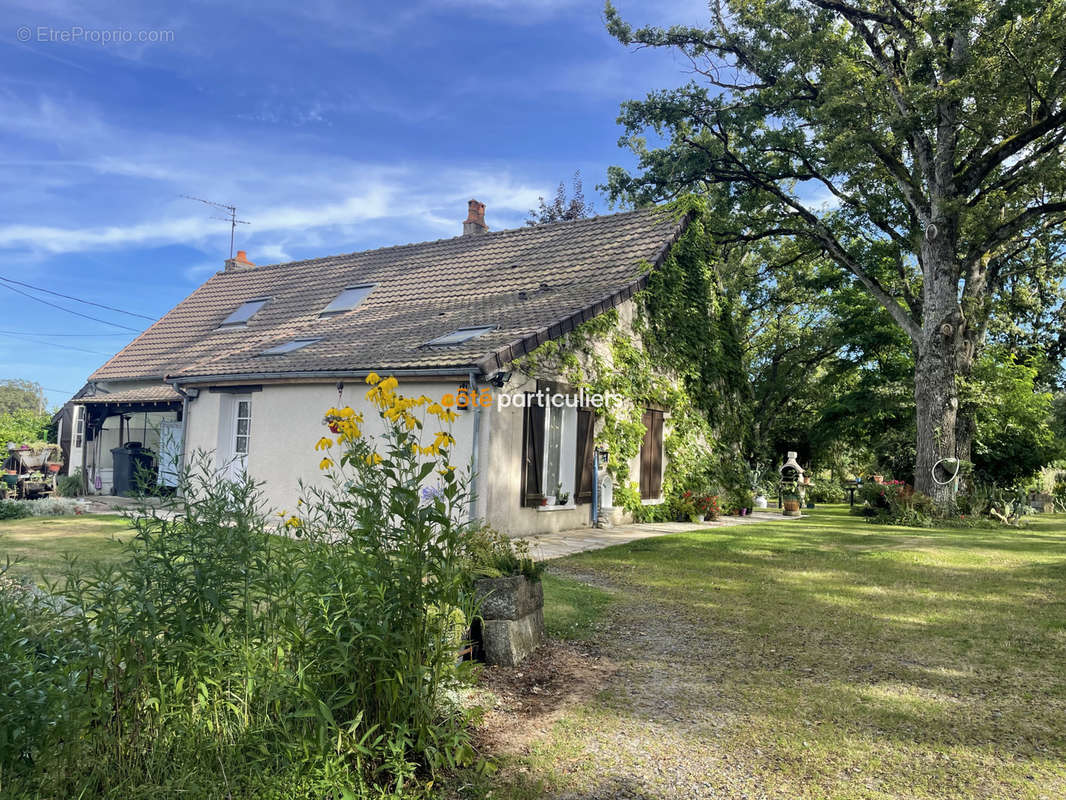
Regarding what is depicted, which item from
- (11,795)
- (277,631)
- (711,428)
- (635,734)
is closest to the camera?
(11,795)

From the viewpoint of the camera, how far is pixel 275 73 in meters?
12.1

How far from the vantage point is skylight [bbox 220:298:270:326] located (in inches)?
696

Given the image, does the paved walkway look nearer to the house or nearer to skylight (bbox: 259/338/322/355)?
the house

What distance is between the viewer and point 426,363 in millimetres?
9555

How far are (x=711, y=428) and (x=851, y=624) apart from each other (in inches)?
394

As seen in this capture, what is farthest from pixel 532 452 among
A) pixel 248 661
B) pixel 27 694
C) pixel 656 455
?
pixel 27 694

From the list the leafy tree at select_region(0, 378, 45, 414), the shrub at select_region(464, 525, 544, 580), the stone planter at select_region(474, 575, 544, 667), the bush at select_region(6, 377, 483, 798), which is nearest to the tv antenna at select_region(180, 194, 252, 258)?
the shrub at select_region(464, 525, 544, 580)

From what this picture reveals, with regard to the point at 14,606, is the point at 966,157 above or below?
above

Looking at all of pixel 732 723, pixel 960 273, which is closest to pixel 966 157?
pixel 960 273

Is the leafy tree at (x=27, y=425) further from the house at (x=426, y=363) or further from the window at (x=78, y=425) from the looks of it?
the house at (x=426, y=363)

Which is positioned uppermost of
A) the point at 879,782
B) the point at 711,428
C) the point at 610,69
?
the point at 610,69

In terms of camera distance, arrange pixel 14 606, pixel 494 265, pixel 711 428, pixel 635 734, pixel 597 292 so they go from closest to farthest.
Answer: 1. pixel 14 606
2. pixel 635 734
3. pixel 597 292
4. pixel 494 265
5. pixel 711 428

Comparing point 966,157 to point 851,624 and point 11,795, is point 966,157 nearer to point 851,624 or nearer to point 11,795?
point 851,624

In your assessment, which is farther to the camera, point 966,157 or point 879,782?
point 966,157
